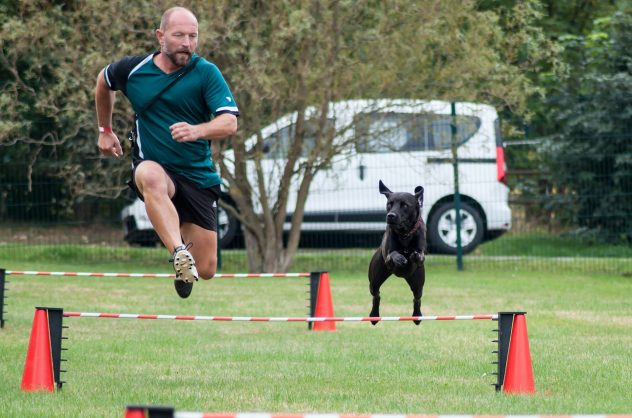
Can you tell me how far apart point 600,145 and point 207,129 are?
1266cm

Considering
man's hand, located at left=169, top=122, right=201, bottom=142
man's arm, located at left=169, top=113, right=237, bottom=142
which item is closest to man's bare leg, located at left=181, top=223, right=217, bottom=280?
man's arm, located at left=169, top=113, right=237, bottom=142

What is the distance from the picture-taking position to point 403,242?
7477 mm

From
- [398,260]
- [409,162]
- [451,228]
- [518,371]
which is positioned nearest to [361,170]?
[409,162]

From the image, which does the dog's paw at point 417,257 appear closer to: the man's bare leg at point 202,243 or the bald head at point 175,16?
the man's bare leg at point 202,243

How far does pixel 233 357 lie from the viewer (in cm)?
1030

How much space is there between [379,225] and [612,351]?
851 cm

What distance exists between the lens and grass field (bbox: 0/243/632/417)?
7.88 m

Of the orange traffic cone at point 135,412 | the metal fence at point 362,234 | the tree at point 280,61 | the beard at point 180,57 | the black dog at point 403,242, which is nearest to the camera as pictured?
the orange traffic cone at point 135,412

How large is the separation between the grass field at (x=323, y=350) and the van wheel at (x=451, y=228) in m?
1.02

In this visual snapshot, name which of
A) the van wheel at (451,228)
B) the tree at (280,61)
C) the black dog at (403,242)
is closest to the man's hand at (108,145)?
the black dog at (403,242)

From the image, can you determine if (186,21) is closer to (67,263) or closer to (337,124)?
(337,124)

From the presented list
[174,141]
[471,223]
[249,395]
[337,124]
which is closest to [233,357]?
[249,395]

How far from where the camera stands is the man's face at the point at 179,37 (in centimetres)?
731

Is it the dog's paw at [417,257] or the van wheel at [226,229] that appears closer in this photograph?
the dog's paw at [417,257]
